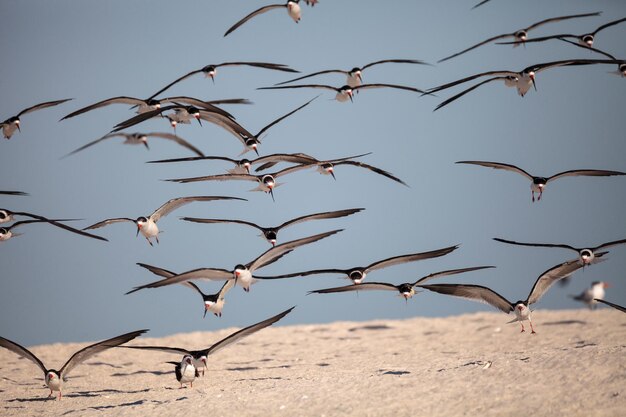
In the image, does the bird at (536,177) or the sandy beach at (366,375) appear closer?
the sandy beach at (366,375)

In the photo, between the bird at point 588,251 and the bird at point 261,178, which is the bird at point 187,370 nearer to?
the bird at point 261,178

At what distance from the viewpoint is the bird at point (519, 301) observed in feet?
58.3

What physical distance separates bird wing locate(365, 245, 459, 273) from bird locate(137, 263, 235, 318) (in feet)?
9.96

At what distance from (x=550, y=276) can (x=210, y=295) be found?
22.7 ft

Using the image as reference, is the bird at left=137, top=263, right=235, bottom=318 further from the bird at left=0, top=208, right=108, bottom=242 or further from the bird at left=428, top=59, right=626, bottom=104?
the bird at left=428, top=59, right=626, bottom=104

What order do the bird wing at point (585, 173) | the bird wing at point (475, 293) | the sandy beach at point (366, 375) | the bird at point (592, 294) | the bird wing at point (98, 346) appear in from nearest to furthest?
1. the sandy beach at point (366, 375)
2. the bird wing at point (98, 346)
3. the bird wing at point (475, 293)
4. the bird wing at point (585, 173)
5. the bird at point (592, 294)

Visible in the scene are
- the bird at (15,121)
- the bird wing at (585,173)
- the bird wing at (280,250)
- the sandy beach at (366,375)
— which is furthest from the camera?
the bird at (15,121)

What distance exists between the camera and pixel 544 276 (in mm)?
18219

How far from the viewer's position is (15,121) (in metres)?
20.8

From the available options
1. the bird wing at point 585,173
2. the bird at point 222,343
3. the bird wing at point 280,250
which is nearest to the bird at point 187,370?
the bird at point 222,343

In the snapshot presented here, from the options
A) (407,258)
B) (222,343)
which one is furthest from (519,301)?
(222,343)

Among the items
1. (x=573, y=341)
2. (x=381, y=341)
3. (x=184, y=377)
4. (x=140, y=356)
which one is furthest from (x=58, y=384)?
(x=573, y=341)

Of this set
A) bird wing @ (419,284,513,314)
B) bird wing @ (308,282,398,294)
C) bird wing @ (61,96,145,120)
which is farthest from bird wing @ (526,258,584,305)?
bird wing @ (61,96,145,120)

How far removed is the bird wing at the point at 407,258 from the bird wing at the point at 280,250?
1.06 meters
